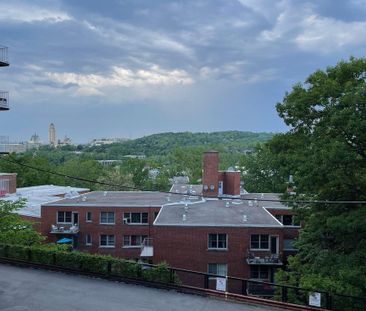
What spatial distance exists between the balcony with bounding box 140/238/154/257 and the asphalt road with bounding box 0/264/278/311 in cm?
1766

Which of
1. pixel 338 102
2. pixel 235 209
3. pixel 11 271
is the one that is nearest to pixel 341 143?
pixel 338 102

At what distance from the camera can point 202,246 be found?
29672 millimetres

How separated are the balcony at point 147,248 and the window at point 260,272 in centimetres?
733

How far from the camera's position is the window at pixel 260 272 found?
1176 inches

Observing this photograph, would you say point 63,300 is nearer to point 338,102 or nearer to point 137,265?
point 137,265

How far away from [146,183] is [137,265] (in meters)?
68.8

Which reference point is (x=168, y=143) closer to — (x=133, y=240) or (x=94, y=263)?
(x=133, y=240)

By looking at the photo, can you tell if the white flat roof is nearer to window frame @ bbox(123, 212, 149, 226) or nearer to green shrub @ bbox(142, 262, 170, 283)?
window frame @ bbox(123, 212, 149, 226)

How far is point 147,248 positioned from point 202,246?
6.59 m

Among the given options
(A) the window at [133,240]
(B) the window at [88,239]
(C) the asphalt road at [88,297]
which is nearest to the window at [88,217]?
A: (B) the window at [88,239]

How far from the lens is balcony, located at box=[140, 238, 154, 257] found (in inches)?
1291

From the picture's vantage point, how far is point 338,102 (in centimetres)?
2009

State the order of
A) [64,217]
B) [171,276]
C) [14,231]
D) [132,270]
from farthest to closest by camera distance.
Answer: [64,217] < [14,231] < [132,270] < [171,276]

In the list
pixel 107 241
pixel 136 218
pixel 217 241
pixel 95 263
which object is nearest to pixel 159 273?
pixel 95 263
